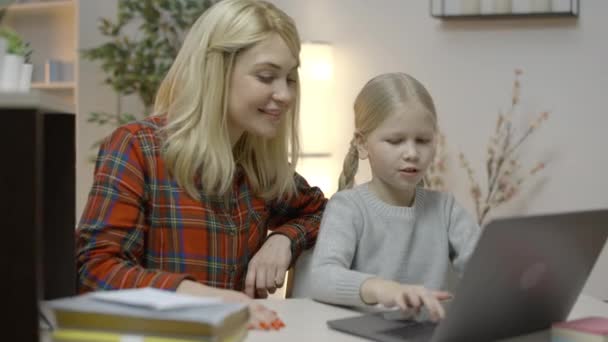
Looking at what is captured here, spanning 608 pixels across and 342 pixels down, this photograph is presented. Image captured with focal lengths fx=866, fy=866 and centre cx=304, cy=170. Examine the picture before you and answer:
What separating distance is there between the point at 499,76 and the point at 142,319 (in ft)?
10.4

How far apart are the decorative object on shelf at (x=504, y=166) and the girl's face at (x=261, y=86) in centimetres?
224

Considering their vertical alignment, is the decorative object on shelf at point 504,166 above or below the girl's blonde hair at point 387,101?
below

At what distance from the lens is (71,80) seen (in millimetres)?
5266

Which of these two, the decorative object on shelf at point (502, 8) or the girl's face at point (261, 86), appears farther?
the decorative object on shelf at point (502, 8)

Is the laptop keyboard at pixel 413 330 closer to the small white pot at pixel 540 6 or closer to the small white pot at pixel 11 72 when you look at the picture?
the small white pot at pixel 11 72

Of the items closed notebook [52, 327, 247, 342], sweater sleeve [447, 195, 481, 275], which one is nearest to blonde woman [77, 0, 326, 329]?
sweater sleeve [447, 195, 481, 275]

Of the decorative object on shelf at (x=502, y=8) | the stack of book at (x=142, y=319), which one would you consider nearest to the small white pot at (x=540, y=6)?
the decorative object on shelf at (x=502, y=8)

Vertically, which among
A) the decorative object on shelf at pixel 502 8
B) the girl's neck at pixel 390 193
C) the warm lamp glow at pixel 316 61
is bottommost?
the girl's neck at pixel 390 193

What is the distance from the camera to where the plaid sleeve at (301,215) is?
6.10 feet

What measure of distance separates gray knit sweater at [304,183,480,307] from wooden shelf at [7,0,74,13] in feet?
13.3

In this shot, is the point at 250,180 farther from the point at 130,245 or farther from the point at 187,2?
the point at 187,2

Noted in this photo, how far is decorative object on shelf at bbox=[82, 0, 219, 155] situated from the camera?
14.9 ft

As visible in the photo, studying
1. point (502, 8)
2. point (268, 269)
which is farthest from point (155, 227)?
point (502, 8)

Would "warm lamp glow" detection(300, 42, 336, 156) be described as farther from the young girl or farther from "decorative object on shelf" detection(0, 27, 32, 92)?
"decorative object on shelf" detection(0, 27, 32, 92)
